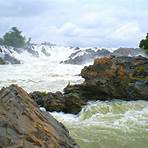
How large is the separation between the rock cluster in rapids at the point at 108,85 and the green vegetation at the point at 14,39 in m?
113

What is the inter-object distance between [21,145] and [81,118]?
1146cm

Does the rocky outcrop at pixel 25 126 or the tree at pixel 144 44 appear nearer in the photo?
the rocky outcrop at pixel 25 126

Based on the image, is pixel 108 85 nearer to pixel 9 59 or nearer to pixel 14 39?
pixel 9 59

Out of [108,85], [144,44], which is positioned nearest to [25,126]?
[108,85]

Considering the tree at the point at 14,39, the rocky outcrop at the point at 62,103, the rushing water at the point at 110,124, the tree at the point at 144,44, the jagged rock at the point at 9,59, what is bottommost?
the rushing water at the point at 110,124

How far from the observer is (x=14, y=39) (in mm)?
137250

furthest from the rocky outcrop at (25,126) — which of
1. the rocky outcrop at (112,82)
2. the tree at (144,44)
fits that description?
the tree at (144,44)

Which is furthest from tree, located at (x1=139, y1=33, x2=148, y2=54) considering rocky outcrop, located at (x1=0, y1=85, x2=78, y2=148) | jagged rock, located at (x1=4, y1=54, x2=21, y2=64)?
jagged rock, located at (x1=4, y1=54, x2=21, y2=64)

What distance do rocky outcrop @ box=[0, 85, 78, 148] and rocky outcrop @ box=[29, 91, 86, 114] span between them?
36.0 feet

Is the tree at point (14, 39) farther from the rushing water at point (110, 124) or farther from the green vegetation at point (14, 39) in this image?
the rushing water at point (110, 124)

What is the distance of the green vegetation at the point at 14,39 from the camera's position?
137 m

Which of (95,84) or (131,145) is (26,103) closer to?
(131,145)

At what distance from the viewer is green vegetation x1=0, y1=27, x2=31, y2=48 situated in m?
137

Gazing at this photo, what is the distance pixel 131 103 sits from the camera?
66.9ft
